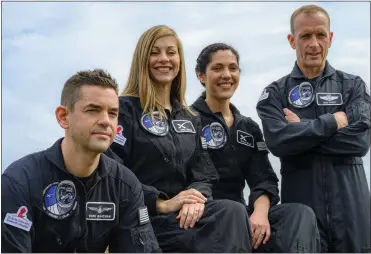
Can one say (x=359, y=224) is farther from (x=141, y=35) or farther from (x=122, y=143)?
(x=141, y=35)

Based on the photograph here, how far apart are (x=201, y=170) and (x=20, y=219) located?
5.54 ft

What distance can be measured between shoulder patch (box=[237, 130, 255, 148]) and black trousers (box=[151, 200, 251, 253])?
1138 mm

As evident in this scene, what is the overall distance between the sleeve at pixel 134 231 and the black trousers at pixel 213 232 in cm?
19

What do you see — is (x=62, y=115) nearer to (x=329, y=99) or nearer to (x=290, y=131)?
(x=290, y=131)

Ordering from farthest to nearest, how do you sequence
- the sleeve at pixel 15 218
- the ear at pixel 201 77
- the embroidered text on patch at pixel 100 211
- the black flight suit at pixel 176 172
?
1. the ear at pixel 201 77
2. the black flight suit at pixel 176 172
3. the embroidered text on patch at pixel 100 211
4. the sleeve at pixel 15 218

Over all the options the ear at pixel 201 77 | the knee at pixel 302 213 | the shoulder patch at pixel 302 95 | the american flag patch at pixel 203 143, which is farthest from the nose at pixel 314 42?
the knee at pixel 302 213

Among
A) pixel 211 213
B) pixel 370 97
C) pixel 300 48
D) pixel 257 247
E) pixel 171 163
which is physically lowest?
pixel 257 247

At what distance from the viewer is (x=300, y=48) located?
5.18m

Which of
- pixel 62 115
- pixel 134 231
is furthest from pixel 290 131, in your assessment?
pixel 62 115

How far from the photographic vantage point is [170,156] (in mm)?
4574

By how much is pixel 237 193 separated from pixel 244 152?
0.40 metres

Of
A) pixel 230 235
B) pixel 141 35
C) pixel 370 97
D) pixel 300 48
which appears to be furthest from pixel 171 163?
pixel 370 97

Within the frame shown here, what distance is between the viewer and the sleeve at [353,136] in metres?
4.78

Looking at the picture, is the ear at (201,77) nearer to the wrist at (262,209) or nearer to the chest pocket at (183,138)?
the chest pocket at (183,138)
